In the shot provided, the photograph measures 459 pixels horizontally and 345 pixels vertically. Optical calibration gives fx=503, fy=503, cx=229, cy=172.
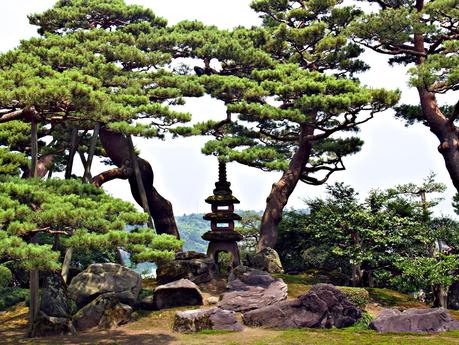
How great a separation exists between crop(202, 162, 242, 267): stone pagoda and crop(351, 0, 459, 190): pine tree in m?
7.63

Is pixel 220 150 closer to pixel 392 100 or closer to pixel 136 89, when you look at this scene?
pixel 136 89

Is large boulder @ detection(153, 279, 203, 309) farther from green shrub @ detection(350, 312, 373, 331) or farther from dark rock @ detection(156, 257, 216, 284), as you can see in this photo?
green shrub @ detection(350, 312, 373, 331)

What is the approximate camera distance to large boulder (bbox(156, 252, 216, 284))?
16.3 meters

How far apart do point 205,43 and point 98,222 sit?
522 inches

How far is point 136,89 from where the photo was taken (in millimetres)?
18031

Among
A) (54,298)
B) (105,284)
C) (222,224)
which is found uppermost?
(222,224)

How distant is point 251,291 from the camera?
48.2 feet

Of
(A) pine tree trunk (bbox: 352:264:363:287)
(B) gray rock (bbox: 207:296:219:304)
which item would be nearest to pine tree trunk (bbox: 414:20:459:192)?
(A) pine tree trunk (bbox: 352:264:363:287)

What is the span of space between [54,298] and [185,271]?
15.3ft

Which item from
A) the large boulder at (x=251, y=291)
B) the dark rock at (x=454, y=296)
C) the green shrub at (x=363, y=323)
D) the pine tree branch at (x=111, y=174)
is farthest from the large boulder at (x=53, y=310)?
the dark rock at (x=454, y=296)

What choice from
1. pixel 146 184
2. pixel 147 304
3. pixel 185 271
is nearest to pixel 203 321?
pixel 147 304

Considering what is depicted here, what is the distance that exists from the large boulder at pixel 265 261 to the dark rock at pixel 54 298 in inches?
278

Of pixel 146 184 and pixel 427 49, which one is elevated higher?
pixel 427 49

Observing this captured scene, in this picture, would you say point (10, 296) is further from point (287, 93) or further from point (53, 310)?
point (287, 93)
